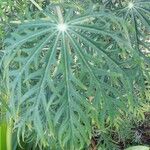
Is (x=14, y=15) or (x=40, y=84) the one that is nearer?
(x=40, y=84)

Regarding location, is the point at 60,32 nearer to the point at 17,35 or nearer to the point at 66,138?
the point at 17,35

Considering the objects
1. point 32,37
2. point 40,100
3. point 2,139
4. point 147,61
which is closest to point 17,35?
point 32,37

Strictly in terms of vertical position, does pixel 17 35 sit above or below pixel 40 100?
above

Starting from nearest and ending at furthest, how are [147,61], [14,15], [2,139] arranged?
[147,61]
[14,15]
[2,139]

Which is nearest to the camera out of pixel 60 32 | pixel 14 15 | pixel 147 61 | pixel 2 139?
pixel 60 32

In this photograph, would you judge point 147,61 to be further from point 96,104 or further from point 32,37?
point 32,37

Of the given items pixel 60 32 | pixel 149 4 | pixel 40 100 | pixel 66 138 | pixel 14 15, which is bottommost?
pixel 66 138

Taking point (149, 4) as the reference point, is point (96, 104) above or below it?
below

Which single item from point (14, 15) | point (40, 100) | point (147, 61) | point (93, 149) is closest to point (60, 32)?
point (40, 100)

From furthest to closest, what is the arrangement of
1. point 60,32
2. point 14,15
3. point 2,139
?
point 2,139 < point 14,15 < point 60,32
